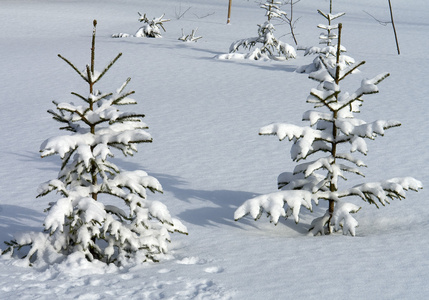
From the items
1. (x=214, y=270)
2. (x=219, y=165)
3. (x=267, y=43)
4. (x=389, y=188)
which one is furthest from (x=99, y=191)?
(x=267, y=43)

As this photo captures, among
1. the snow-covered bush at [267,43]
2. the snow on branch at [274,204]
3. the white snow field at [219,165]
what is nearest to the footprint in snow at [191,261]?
the white snow field at [219,165]

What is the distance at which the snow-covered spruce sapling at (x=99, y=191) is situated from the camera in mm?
5113

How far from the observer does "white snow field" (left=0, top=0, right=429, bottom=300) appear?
195 inches

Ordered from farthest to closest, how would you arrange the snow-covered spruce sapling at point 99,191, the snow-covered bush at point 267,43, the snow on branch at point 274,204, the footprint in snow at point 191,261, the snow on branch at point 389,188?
the snow-covered bush at point 267,43, the snow on branch at point 389,188, the snow on branch at point 274,204, the footprint in snow at point 191,261, the snow-covered spruce sapling at point 99,191

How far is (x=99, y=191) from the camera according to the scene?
5.49 meters

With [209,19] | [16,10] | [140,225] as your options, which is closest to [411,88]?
[140,225]

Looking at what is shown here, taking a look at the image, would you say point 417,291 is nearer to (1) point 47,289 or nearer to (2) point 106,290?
(2) point 106,290

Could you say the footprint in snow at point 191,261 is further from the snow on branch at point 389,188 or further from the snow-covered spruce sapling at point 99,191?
the snow on branch at point 389,188

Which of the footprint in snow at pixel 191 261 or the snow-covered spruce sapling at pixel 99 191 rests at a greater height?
the snow-covered spruce sapling at pixel 99 191

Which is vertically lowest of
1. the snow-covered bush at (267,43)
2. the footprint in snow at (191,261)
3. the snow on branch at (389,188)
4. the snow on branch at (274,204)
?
the footprint in snow at (191,261)

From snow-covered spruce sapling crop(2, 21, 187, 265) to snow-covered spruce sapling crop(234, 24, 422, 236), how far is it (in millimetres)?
986

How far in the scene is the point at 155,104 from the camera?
14383mm

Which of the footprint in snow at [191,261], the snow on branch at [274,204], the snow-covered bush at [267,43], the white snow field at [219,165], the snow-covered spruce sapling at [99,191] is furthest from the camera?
the snow-covered bush at [267,43]

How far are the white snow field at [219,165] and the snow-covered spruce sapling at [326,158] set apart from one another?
32 centimetres
